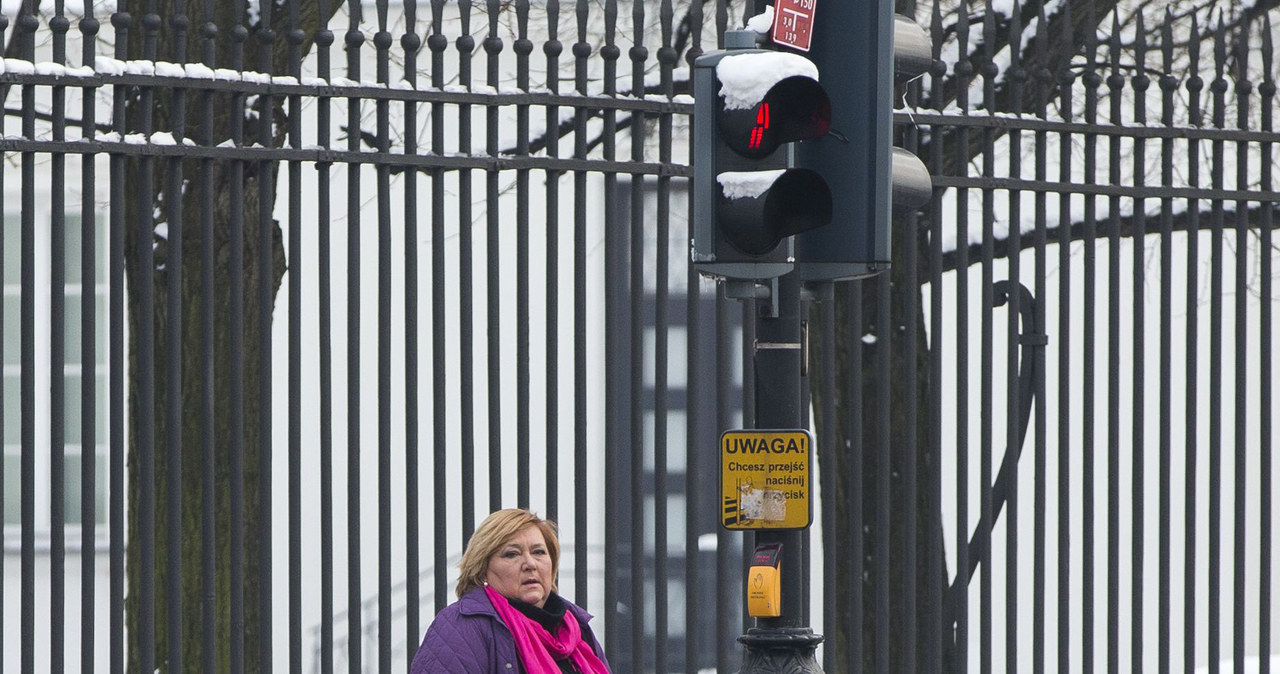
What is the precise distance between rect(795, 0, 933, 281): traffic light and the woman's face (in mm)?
1010

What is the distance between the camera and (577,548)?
5492mm

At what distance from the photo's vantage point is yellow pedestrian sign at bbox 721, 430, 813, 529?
4.47m

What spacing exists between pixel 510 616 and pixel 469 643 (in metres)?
0.15

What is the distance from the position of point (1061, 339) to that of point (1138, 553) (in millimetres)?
→ 815

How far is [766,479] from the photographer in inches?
177

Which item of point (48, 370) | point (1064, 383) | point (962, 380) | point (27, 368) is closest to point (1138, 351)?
point (1064, 383)

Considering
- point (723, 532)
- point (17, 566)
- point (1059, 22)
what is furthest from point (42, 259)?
point (723, 532)

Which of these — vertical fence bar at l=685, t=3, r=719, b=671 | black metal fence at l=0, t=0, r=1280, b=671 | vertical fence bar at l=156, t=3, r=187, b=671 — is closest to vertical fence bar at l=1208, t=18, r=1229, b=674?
black metal fence at l=0, t=0, r=1280, b=671

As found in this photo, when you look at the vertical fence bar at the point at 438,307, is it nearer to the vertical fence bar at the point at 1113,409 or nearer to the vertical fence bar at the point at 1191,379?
the vertical fence bar at the point at 1113,409

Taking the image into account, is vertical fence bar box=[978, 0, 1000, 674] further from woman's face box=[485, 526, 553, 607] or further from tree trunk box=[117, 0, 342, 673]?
tree trunk box=[117, 0, 342, 673]

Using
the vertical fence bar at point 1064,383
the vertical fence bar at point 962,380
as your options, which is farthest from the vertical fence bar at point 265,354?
the vertical fence bar at point 1064,383

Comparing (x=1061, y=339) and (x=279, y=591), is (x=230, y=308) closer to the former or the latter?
(x=1061, y=339)

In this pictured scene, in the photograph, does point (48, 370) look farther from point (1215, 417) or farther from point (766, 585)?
point (766, 585)

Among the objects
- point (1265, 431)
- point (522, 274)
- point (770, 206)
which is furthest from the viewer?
Answer: point (1265, 431)
